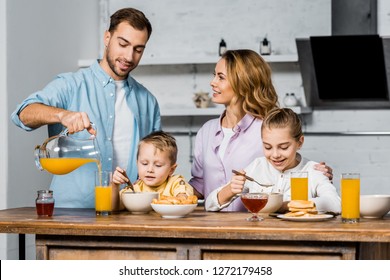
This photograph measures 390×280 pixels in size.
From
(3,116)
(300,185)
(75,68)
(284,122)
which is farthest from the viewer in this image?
(75,68)

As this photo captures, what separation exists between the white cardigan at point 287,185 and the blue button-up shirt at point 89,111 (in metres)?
0.60

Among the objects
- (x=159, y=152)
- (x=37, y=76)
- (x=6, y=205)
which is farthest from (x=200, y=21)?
(x=159, y=152)

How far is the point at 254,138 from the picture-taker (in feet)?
10.3

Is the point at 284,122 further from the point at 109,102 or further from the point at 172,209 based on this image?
the point at 109,102

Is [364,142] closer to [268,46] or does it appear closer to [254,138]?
[268,46]

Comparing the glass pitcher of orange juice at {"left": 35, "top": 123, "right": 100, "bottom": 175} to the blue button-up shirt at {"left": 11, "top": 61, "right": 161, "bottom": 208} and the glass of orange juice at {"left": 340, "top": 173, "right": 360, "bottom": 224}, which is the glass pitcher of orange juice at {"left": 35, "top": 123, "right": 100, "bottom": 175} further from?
the glass of orange juice at {"left": 340, "top": 173, "right": 360, "bottom": 224}

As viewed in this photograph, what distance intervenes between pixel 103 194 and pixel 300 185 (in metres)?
0.73

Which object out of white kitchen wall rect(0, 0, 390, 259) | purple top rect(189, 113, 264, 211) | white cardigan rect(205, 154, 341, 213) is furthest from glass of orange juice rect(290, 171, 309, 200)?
white kitchen wall rect(0, 0, 390, 259)

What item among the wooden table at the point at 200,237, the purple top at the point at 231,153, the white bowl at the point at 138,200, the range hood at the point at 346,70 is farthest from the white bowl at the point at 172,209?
the range hood at the point at 346,70

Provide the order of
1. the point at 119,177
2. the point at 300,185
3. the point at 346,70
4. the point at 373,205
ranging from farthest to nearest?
the point at 346,70 < the point at 119,177 < the point at 300,185 < the point at 373,205

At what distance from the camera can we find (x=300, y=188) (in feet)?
8.25

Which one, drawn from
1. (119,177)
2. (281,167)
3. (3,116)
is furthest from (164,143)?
(3,116)

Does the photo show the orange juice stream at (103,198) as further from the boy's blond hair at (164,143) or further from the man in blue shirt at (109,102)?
the man in blue shirt at (109,102)

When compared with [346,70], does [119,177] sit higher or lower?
lower
